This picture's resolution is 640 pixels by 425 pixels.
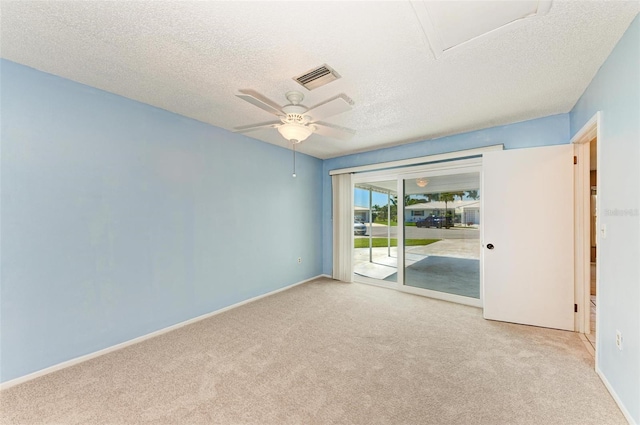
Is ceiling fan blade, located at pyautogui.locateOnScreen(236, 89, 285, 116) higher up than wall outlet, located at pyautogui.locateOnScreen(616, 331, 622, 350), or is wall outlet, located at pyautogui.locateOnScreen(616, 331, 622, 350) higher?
ceiling fan blade, located at pyautogui.locateOnScreen(236, 89, 285, 116)

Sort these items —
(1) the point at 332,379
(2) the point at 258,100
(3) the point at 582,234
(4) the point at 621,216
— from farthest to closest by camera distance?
1. (3) the point at 582,234
2. (1) the point at 332,379
3. (2) the point at 258,100
4. (4) the point at 621,216

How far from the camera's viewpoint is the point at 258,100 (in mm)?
1812

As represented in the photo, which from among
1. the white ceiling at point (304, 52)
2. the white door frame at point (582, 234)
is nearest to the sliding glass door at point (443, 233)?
the white door frame at point (582, 234)

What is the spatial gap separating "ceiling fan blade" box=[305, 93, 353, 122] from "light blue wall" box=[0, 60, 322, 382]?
1811mm

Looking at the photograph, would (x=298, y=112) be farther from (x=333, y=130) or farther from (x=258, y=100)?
(x=333, y=130)

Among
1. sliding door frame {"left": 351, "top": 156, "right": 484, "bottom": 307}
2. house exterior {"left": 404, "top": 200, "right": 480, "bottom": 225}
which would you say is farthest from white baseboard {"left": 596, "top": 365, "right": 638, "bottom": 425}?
house exterior {"left": 404, "top": 200, "right": 480, "bottom": 225}

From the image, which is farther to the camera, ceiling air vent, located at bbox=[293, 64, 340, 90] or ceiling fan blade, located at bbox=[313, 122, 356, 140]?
ceiling fan blade, located at bbox=[313, 122, 356, 140]

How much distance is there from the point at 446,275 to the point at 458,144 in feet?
6.79

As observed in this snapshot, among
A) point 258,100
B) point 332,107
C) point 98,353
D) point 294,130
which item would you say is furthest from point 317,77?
point 98,353

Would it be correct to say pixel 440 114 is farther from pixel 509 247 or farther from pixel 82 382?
pixel 82 382

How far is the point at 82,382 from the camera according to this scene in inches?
76.6

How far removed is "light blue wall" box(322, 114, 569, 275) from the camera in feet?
9.70

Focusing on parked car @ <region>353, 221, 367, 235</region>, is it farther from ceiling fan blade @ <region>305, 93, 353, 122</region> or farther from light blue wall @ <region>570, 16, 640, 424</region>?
light blue wall @ <region>570, 16, 640, 424</region>

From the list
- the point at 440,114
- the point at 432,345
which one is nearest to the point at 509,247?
the point at 432,345
